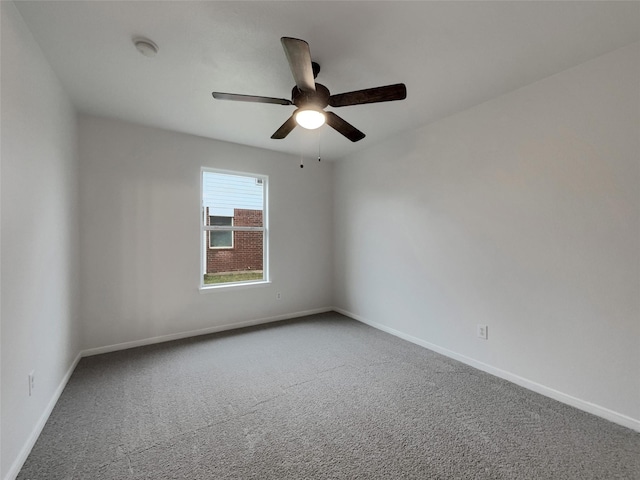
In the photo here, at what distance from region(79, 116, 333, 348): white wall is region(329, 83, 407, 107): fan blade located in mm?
2235

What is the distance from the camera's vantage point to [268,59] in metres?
1.97

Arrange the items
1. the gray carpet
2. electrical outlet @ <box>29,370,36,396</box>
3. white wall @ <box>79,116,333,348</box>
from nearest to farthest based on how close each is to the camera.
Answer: the gray carpet → electrical outlet @ <box>29,370,36,396</box> → white wall @ <box>79,116,333,348</box>

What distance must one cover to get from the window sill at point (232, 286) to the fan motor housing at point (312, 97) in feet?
8.44

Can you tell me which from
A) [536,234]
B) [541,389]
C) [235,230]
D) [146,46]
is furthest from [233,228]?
[541,389]

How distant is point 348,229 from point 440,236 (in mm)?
1566

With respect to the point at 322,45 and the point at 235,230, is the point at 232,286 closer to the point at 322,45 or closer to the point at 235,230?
the point at 235,230

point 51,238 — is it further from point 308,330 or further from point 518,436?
Answer: point 518,436

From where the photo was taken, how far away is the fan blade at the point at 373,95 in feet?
5.79

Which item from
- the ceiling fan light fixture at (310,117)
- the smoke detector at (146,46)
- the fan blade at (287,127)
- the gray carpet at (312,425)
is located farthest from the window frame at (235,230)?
the ceiling fan light fixture at (310,117)

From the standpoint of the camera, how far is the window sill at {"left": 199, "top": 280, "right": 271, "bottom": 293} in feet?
11.7

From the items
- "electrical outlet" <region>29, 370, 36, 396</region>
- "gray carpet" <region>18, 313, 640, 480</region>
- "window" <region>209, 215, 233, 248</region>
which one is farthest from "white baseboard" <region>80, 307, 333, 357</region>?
"electrical outlet" <region>29, 370, 36, 396</region>

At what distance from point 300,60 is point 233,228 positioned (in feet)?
8.83

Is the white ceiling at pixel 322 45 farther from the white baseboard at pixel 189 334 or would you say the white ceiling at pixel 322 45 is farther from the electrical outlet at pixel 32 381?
the white baseboard at pixel 189 334

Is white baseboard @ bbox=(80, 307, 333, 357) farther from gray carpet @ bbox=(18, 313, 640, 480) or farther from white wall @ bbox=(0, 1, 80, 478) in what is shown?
white wall @ bbox=(0, 1, 80, 478)
